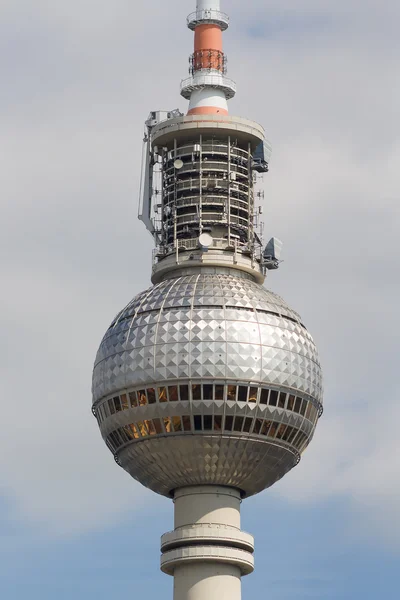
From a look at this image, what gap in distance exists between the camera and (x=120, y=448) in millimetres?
152125

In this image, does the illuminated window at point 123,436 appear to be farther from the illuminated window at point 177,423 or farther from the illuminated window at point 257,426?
the illuminated window at point 257,426

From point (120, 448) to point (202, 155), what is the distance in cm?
2610

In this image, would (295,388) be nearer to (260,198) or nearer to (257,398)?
(257,398)

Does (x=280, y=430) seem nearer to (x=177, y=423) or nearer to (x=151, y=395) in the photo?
(x=177, y=423)

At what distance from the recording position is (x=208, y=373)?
146 metres

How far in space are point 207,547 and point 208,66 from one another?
143 feet

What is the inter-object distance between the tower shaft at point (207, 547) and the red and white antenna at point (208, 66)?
34562mm

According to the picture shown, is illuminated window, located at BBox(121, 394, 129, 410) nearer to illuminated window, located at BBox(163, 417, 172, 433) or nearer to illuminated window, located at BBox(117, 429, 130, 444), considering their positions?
illuminated window, located at BBox(117, 429, 130, 444)

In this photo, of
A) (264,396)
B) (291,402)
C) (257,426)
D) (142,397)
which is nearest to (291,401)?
(291,402)

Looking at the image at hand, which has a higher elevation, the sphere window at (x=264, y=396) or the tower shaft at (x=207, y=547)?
the sphere window at (x=264, y=396)

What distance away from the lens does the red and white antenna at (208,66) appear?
162 m

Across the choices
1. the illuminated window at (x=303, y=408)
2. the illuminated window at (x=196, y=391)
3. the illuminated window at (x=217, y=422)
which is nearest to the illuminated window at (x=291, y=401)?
the illuminated window at (x=303, y=408)

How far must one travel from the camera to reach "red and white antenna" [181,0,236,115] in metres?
162
